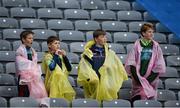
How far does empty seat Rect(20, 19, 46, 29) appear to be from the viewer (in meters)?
10.6

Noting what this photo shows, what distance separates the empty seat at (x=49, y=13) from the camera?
432 inches

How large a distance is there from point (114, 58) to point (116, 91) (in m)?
0.41

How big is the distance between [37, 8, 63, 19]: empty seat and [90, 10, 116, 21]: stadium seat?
0.49 m

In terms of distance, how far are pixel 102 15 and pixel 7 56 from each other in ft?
6.51

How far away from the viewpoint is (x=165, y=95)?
9438mm

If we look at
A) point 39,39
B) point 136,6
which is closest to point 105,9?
point 136,6

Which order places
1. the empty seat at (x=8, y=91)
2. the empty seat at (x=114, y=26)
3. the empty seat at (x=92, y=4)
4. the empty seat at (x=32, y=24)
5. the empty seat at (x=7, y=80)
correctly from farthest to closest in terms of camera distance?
the empty seat at (x=92, y=4)
the empty seat at (x=114, y=26)
the empty seat at (x=32, y=24)
the empty seat at (x=7, y=80)
the empty seat at (x=8, y=91)

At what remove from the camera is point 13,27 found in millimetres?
10625

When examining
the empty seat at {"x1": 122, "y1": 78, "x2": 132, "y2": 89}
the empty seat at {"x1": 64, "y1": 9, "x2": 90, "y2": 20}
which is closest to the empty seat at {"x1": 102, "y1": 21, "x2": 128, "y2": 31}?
the empty seat at {"x1": 64, "y1": 9, "x2": 90, "y2": 20}

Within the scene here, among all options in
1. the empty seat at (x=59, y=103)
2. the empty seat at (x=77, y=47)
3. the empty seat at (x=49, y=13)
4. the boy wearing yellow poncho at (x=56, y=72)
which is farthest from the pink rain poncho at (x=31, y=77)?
the empty seat at (x=49, y=13)

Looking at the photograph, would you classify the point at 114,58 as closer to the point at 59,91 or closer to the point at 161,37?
the point at 59,91

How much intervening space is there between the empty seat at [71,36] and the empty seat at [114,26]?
51 cm

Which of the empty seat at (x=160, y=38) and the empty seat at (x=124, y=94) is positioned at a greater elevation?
the empty seat at (x=160, y=38)

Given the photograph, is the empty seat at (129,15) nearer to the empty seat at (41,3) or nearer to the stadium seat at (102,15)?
the stadium seat at (102,15)
